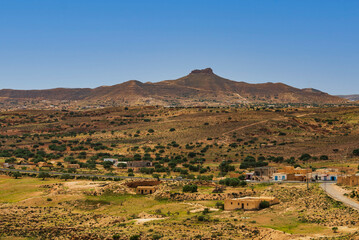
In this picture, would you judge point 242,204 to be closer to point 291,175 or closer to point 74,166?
point 291,175

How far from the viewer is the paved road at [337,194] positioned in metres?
54.2

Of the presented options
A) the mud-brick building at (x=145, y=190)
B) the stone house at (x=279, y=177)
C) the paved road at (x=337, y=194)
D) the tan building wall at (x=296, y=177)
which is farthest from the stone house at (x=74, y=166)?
the paved road at (x=337, y=194)

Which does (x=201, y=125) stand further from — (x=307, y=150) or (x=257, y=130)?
(x=307, y=150)

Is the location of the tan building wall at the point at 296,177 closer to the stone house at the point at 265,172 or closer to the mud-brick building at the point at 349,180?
the stone house at the point at 265,172

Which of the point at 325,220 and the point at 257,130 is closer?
the point at 325,220

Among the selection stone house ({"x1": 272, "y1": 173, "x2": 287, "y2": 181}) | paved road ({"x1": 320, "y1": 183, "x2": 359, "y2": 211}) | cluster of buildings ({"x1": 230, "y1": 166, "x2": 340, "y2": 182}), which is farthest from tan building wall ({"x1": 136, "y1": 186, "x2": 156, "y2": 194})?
paved road ({"x1": 320, "y1": 183, "x2": 359, "y2": 211})

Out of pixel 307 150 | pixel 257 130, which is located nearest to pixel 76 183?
pixel 307 150

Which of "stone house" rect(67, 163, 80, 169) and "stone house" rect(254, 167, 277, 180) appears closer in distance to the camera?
"stone house" rect(254, 167, 277, 180)

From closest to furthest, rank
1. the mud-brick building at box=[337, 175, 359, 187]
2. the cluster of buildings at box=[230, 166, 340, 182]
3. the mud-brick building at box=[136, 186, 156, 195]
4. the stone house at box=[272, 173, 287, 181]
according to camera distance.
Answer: the mud-brick building at box=[337, 175, 359, 187] → the mud-brick building at box=[136, 186, 156, 195] → the cluster of buildings at box=[230, 166, 340, 182] → the stone house at box=[272, 173, 287, 181]

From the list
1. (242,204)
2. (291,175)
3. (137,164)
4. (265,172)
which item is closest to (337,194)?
(242,204)

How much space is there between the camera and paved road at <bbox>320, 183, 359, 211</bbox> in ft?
178

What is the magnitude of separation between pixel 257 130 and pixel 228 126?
35.8 ft

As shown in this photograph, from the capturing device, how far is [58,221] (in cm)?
5688

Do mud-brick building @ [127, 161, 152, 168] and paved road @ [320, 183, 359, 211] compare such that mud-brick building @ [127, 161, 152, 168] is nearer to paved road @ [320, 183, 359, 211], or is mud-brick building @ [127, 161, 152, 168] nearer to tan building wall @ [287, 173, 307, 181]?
tan building wall @ [287, 173, 307, 181]
